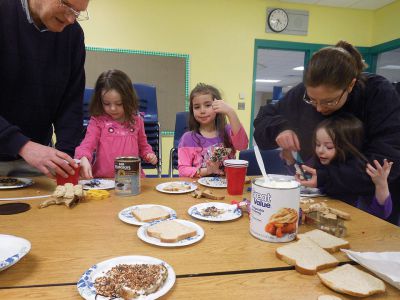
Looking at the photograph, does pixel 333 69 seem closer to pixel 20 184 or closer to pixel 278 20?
pixel 20 184

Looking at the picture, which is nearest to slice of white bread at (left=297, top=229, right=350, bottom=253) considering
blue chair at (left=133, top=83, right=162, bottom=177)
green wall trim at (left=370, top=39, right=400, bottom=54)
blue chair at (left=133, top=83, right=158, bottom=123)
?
blue chair at (left=133, top=83, right=162, bottom=177)

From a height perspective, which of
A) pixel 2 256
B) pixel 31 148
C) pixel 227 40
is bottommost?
pixel 2 256

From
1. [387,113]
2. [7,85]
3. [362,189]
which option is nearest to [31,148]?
[7,85]

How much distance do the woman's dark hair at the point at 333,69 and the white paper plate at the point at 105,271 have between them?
101 cm

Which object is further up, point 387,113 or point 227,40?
point 227,40

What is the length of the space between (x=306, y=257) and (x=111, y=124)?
1.57 meters

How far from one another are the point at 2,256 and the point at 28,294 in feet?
0.45

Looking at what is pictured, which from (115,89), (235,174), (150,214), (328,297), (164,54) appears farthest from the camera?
(164,54)

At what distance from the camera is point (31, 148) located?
112 centimetres

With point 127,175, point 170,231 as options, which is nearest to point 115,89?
point 127,175

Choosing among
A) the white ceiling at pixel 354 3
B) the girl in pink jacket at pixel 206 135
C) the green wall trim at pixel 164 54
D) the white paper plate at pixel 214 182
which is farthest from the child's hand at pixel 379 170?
the white ceiling at pixel 354 3

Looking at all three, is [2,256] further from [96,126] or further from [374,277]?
[96,126]

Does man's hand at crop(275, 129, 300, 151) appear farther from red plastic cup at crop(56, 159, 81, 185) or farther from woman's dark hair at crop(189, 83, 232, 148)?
red plastic cup at crop(56, 159, 81, 185)

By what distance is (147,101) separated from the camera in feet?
8.50
